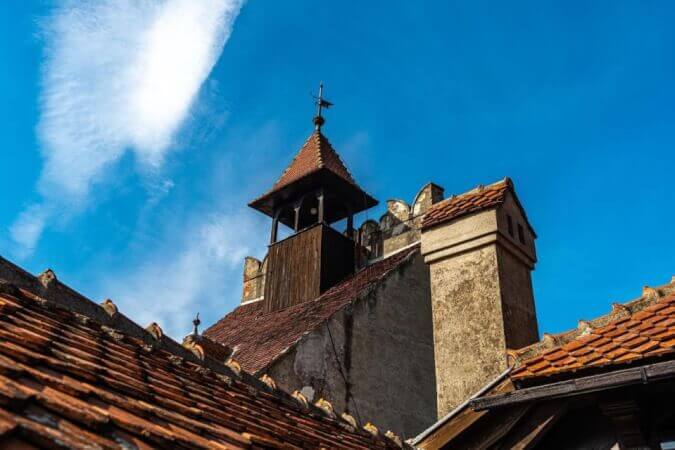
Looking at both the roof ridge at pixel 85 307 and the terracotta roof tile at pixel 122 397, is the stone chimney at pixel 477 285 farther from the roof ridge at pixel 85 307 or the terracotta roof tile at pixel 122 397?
the roof ridge at pixel 85 307

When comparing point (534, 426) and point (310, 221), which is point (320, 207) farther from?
point (534, 426)

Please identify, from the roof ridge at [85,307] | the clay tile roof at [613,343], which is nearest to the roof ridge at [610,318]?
the clay tile roof at [613,343]

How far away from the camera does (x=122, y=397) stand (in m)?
2.45

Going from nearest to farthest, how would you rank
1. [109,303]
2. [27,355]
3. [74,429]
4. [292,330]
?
[74,429]
[27,355]
[109,303]
[292,330]

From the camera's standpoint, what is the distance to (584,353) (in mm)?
4605

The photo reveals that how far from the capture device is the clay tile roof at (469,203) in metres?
7.09

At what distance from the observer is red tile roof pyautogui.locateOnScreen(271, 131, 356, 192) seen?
16.0 metres

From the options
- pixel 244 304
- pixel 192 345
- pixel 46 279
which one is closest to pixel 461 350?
pixel 192 345

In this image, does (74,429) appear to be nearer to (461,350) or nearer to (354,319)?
(461,350)

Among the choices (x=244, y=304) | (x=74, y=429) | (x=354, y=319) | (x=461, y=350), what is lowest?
(x=74, y=429)

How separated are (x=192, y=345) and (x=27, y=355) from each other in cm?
191

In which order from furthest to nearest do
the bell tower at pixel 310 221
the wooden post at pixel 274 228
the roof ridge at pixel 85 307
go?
1. the wooden post at pixel 274 228
2. the bell tower at pixel 310 221
3. the roof ridge at pixel 85 307

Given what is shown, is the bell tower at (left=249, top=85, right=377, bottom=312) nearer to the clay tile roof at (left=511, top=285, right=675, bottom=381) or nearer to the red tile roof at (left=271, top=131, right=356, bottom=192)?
the red tile roof at (left=271, top=131, right=356, bottom=192)

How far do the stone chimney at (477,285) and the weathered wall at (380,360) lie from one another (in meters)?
3.56
